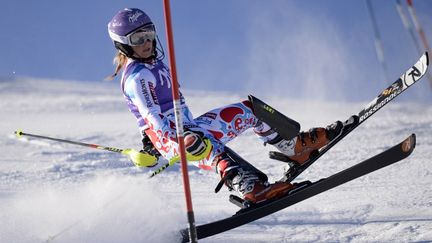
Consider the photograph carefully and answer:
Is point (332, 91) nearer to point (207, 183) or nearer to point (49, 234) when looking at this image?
point (207, 183)

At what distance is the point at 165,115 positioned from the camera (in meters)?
4.30

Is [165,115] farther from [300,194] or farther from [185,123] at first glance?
[300,194]

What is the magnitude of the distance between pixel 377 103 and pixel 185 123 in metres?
1.41

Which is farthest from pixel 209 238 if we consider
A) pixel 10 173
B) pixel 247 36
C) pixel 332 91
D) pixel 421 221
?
pixel 247 36

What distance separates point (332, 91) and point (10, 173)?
10.1 metres

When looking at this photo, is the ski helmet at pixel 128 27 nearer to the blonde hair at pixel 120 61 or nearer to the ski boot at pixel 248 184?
the blonde hair at pixel 120 61

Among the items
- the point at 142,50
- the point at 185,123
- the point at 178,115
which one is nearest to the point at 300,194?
the point at 185,123

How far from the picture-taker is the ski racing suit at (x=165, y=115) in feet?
13.6

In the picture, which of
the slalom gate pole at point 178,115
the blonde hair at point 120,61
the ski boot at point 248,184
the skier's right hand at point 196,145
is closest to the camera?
the slalom gate pole at point 178,115

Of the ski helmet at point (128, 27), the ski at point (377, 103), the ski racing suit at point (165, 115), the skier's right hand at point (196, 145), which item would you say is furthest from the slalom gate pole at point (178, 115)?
the ski at point (377, 103)

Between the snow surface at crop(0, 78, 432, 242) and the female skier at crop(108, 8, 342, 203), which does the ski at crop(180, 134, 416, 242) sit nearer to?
the female skier at crop(108, 8, 342, 203)

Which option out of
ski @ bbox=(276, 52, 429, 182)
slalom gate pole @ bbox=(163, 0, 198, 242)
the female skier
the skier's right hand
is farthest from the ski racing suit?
slalom gate pole @ bbox=(163, 0, 198, 242)

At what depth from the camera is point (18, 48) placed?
1523cm

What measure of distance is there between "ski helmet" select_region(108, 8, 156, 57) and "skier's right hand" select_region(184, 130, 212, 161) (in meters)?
0.92
